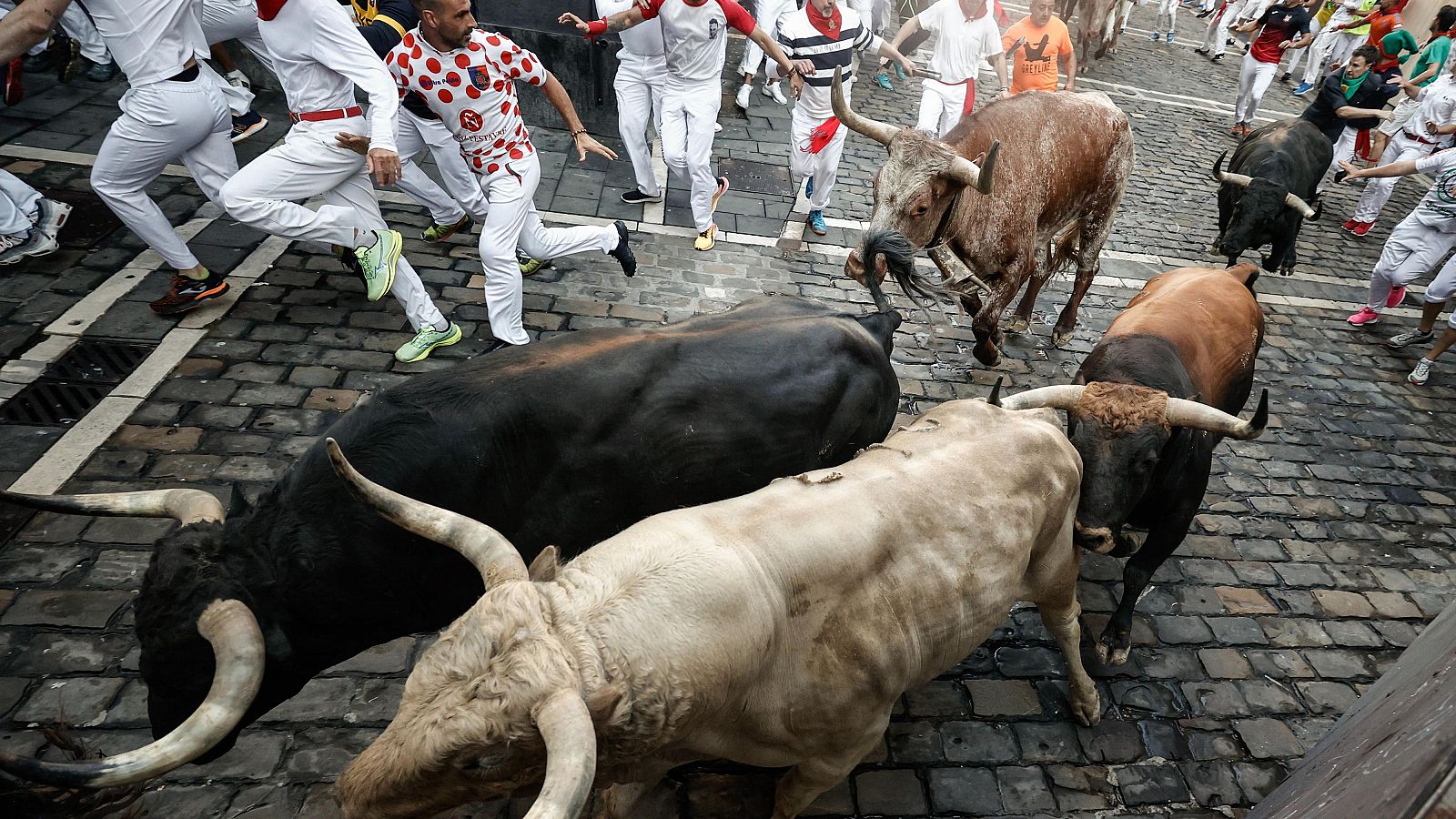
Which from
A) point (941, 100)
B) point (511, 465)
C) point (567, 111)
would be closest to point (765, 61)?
point (941, 100)

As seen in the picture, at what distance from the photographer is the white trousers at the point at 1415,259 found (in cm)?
830

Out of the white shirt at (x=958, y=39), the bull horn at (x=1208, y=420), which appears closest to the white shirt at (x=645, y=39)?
the white shirt at (x=958, y=39)

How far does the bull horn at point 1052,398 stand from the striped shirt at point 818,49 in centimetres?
520

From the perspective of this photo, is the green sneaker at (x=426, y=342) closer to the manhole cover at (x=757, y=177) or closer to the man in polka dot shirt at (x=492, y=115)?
the man in polka dot shirt at (x=492, y=115)

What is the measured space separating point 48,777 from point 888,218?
5743 millimetres

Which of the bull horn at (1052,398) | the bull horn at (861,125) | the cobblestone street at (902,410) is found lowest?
the cobblestone street at (902,410)

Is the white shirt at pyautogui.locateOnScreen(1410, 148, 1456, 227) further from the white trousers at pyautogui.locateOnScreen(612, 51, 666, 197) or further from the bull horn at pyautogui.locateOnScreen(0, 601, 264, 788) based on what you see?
the bull horn at pyautogui.locateOnScreen(0, 601, 264, 788)

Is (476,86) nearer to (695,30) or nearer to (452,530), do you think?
(695,30)

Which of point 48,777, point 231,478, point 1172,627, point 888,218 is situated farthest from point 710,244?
point 48,777

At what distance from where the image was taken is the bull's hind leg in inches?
122

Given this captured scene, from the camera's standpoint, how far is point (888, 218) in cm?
601

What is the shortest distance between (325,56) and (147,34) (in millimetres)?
1339

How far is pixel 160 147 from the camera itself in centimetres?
576

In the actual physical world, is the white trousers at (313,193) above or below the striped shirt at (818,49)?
below
